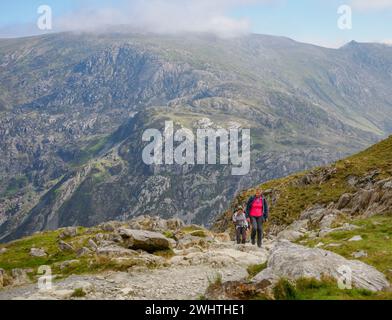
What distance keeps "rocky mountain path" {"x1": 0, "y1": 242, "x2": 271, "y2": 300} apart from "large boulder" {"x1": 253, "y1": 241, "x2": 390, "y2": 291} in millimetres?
2666

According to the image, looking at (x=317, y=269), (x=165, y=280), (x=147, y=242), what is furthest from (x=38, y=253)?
(x=317, y=269)

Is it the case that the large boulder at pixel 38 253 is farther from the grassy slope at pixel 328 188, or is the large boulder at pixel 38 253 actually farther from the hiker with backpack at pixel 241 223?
the hiker with backpack at pixel 241 223

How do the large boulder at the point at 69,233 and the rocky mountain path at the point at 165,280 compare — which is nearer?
the rocky mountain path at the point at 165,280

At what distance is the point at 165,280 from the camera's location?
2612 centimetres

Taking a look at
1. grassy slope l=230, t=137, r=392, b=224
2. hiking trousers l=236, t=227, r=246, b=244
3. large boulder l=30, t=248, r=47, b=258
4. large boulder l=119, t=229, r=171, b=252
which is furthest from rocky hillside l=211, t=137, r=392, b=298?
large boulder l=30, t=248, r=47, b=258

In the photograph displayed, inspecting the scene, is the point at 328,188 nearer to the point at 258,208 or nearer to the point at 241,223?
the point at 241,223

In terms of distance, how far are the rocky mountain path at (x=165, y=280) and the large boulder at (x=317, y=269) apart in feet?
8.75

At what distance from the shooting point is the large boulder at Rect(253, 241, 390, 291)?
2011cm

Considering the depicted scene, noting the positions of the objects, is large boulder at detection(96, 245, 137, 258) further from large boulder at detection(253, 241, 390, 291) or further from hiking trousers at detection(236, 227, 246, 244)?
large boulder at detection(253, 241, 390, 291)

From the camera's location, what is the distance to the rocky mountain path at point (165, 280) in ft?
73.2

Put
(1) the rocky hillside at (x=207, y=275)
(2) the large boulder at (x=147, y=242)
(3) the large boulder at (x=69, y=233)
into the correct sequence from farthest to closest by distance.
A: (3) the large boulder at (x=69, y=233) < (2) the large boulder at (x=147, y=242) < (1) the rocky hillside at (x=207, y=275)

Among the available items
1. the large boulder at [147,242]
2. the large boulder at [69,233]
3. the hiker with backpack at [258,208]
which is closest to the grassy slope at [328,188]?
the hiker with backpack at [258,208]
